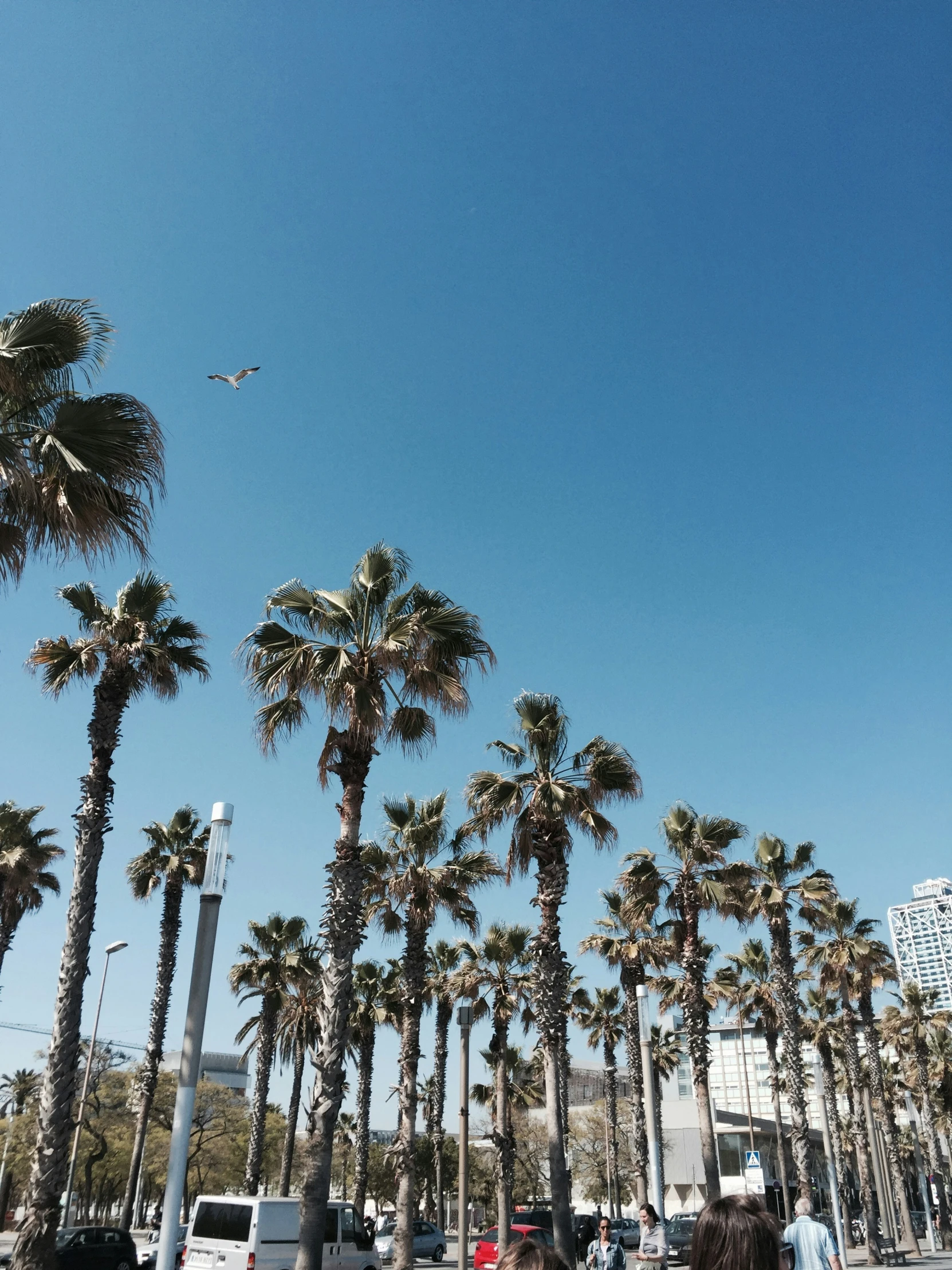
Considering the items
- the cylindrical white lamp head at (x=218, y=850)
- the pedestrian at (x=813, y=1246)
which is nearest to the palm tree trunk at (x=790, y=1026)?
the pedestrian at (x=813, y=1246)

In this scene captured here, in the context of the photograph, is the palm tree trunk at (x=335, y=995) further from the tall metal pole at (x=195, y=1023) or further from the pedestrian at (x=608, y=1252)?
the tall metal pole at (x=195, y=1023)

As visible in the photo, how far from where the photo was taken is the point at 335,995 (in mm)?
15953

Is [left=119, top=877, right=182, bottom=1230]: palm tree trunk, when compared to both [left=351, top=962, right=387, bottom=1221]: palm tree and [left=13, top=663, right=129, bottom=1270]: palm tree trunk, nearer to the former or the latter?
[left=351, top=962, right=387, bottom=1221]: palm tree

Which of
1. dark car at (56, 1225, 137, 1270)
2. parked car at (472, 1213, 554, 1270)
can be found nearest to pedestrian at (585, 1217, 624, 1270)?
dark car at (56, 1225, 137, 1270)

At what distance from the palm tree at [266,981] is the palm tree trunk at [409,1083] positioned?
36.8ft

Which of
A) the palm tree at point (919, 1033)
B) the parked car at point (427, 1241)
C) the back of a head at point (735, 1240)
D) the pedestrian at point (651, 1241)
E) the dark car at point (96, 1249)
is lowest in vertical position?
the parked car at point (427, 1241)

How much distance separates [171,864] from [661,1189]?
23505 mm

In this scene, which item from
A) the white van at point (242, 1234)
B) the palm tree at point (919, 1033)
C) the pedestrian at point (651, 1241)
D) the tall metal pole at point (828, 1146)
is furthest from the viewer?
the palm tree at point (919, 1033)

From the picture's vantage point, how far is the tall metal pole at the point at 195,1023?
7.94 metres

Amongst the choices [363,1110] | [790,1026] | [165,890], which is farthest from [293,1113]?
[790,1026]

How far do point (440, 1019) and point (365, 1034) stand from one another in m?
4.27

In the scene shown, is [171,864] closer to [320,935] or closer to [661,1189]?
[320,935]

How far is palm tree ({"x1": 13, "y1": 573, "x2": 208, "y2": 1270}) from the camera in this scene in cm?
1550

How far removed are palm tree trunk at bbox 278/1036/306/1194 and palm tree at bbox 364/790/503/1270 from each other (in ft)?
45.4
